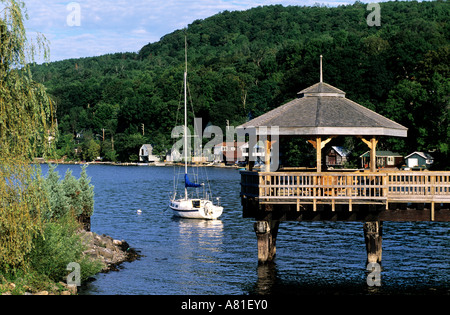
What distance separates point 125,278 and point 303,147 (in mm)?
71889

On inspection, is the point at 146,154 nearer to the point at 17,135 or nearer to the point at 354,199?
the point at 354,199

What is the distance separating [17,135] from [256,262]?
1603cm

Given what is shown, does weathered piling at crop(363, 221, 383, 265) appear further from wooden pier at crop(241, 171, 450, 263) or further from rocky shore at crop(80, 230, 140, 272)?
rocky shore at crop(80, 230, 140, 272)

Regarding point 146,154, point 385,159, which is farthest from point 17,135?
point 146,154

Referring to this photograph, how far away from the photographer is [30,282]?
22.5 metres

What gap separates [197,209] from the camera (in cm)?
5194

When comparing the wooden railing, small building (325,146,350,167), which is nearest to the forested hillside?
small building (325,146,350,167)

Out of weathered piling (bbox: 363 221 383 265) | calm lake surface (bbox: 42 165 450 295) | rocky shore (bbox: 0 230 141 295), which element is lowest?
calm lake surface (bbox: 42 165 450 295)

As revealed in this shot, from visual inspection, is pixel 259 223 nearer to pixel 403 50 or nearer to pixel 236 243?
pixel 236 243

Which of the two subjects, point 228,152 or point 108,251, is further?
point 228,152

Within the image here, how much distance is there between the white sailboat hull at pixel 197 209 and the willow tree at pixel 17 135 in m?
30.7

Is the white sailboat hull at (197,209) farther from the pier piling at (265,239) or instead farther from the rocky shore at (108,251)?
the pier piling at (265,239)

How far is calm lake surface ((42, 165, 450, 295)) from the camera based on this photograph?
89.1ft

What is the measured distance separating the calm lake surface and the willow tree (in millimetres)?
6050
